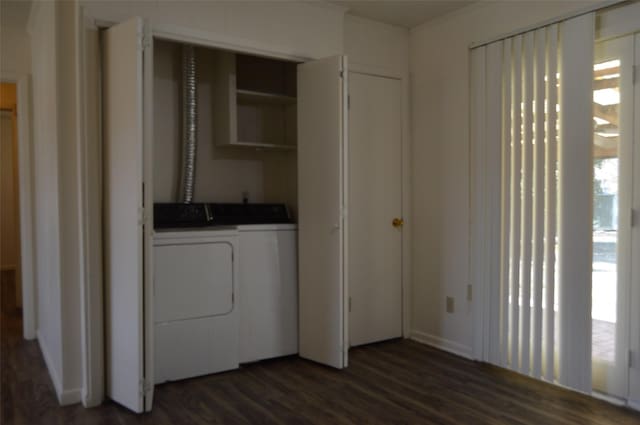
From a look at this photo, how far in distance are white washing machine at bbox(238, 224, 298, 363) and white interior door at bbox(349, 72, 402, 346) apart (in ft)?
1.63

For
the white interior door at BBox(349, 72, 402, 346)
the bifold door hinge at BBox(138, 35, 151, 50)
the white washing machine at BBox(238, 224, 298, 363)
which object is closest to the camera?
the bifold door hinge at BBox(138, 35, 151, 50)

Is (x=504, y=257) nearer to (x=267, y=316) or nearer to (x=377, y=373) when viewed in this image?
(x=377, y=373)

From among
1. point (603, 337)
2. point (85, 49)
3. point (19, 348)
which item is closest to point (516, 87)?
point (603, 337)

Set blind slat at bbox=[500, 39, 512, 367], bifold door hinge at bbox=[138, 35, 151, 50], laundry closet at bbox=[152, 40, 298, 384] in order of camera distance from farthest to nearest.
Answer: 1. blind slat at bbox=[500, 39, 512, 367]
2. laundry closet at bbox=[152, 40, 298, 384]
3. bifold door hinge at bbox=[138, 35, 151, 50]

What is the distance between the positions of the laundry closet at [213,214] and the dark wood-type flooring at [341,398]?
0.15 m

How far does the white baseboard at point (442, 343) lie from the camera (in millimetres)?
3501

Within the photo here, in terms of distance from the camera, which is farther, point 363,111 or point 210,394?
point 363,111

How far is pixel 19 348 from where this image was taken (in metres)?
3.79

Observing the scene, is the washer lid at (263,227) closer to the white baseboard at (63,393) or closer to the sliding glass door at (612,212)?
the white baseboard at (63,393)

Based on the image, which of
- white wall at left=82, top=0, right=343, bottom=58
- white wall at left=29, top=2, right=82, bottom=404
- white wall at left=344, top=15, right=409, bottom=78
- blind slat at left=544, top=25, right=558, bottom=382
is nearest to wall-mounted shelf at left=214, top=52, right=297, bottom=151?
white wall at left=82, top=0, right=343, bottom=58

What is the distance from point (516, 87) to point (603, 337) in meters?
1.58

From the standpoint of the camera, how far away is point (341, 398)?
273 centimetres

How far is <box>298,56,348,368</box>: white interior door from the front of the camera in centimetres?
316

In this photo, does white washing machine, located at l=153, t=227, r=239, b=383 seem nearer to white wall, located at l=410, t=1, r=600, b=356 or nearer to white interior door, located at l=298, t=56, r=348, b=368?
white interior door, located at l=298, t=56, r=348, b=368
